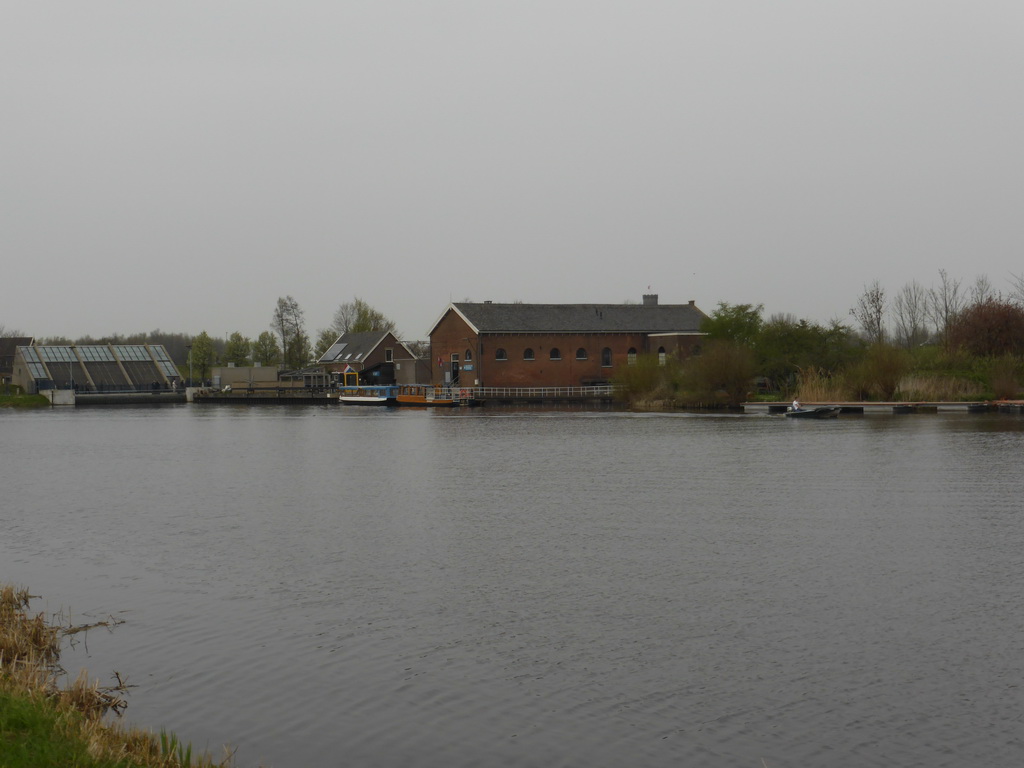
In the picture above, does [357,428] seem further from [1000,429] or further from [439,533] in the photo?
[439,533]

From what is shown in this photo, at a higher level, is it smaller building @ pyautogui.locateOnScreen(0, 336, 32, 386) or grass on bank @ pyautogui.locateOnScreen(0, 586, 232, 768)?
smaller building @ pyautogui.locateOnScreen(0, 336, 32, 386)

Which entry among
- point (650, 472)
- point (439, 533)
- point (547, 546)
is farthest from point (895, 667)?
point (650, 472)

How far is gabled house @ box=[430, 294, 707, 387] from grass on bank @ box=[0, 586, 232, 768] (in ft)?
221

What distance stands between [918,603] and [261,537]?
1014cm

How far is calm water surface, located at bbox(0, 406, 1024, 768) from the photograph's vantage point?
8.23 m

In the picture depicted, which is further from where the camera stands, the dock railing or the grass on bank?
the dock railing

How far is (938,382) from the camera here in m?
52.8

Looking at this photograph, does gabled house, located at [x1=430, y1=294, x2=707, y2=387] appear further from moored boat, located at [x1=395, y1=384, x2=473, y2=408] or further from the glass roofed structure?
the glass roofed structure

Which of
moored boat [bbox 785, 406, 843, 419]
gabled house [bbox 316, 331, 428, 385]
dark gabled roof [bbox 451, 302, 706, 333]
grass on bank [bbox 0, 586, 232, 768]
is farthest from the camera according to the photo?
gabled house [bbox 316, 331, 428, 385]

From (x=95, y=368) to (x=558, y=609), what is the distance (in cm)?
9965

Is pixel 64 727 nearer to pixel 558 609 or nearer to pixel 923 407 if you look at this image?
pixel 558 609

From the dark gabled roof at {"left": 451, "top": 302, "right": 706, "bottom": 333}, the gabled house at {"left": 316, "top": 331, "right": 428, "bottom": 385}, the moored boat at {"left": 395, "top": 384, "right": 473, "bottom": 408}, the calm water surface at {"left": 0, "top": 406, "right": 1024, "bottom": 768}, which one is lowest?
the calm water surface at {"left": 0, "top": 406, "right": 1024, "bottom": 768}

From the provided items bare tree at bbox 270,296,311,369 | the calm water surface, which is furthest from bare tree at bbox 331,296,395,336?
the calm water surface

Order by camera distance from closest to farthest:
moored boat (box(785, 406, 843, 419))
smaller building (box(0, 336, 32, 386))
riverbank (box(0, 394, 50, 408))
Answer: moored boat (box(785, 406, 843, 419))
riverbank (box(0, 394, 50, 408))
smaller building (box(0, 336, 32, 386))
